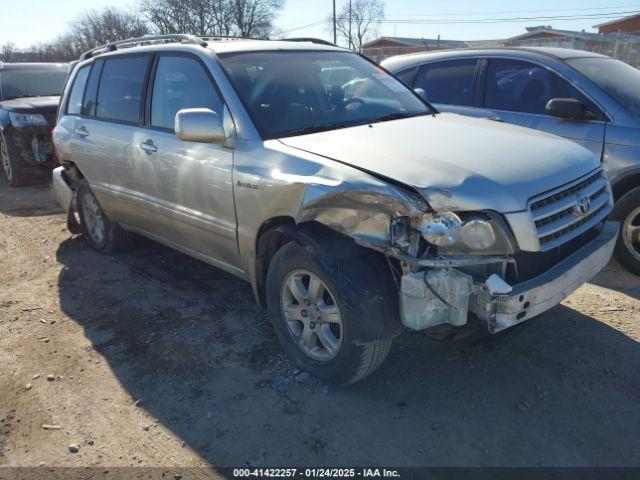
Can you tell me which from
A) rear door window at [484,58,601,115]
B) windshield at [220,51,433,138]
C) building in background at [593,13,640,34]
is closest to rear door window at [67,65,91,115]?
windshield at [220,51,433,138]

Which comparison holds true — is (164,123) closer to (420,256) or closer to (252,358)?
(252,358)

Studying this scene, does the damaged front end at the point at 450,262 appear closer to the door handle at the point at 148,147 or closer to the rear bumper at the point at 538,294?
the rear bumper at the point at 538,294

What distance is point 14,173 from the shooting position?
8.59m

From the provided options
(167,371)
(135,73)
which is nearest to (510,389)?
(167,371)

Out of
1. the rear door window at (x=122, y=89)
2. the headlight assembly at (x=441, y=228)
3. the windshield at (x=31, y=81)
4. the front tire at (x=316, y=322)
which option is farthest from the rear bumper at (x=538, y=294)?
the windshield at (x=31, y=81)

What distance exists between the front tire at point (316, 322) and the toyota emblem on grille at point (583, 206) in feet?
3.69

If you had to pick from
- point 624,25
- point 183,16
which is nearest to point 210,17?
point 183,16

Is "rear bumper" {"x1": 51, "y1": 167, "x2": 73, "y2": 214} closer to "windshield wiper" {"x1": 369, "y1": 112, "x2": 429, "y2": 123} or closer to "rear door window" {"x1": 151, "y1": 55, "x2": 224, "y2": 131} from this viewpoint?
"rear door window" {"x1": 151, "y1": 55, "x2": 224, "y2": 131}

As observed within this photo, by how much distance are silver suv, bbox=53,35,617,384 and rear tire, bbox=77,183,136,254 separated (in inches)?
32.6

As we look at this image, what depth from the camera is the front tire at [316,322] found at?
269 cm

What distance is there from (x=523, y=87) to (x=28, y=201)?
22.7 ft

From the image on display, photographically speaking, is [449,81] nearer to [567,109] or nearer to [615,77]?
[567,109]

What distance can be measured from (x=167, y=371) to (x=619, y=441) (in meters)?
2.49

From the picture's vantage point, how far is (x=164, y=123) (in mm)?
3855
